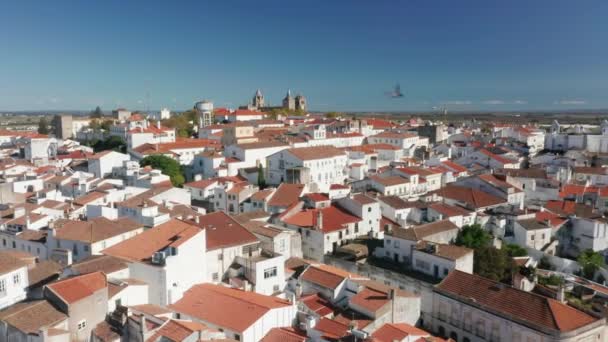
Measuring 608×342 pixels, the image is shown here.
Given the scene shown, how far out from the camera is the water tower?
3637 inches

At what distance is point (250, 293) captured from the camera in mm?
22797

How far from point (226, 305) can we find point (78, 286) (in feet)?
19.0

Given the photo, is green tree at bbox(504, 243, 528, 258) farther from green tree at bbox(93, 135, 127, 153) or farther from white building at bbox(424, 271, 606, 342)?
green tree at bbox(93, 135, 127, 153)

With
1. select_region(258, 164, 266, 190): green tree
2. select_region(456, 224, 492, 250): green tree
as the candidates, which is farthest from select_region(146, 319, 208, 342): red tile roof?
select_region(258, 164, 266, 190): green tree

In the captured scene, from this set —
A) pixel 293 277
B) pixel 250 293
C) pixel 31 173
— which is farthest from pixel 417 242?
pixel 31 173

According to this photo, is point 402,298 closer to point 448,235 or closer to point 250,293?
point 250,293

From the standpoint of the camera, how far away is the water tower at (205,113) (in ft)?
303

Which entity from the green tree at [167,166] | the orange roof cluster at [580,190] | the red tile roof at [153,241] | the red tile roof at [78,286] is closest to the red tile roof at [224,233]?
the red tile roof at [153,241]

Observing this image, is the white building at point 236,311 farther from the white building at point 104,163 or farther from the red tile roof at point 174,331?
the white building at point 104,163

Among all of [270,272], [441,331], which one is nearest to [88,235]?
[270,272]

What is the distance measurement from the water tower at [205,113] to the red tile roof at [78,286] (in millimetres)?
74268

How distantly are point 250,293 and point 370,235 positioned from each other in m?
14.4

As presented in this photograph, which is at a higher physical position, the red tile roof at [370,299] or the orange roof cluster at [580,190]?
the orange roof cluster at [580,190]

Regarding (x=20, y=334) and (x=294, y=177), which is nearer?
(x=20, y=334)
